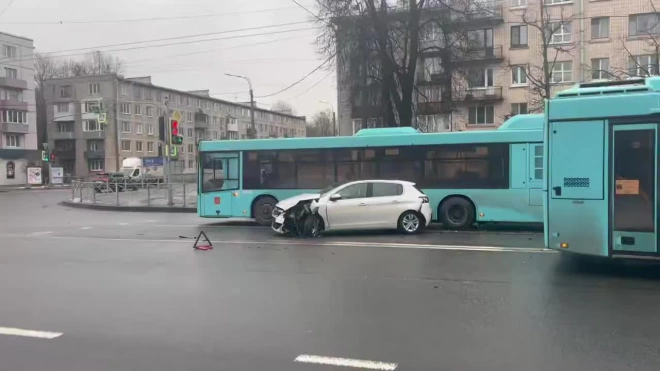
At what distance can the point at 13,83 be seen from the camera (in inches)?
2564

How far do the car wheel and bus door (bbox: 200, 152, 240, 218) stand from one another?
19.9ft

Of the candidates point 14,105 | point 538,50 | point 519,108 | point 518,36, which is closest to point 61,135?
point 14,105

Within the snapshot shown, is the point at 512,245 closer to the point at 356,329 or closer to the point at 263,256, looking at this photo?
the point at 263,256

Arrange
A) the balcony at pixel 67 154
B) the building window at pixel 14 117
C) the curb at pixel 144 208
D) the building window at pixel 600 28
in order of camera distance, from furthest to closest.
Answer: the balcony at pixel 67 154 < the building window at pixel 14 117 < the building window at pixel 600 28 < the curb at pixel 144 208

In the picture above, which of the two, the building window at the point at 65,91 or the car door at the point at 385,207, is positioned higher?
the building window at the point at 65,91

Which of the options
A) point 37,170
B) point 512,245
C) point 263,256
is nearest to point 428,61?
point 512,245

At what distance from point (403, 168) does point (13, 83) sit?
6444 cm

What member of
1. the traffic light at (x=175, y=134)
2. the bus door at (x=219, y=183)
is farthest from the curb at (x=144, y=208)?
the bus door at (x=219, y=183)

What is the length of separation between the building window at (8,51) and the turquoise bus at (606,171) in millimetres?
71491

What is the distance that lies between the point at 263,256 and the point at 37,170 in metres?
57.3

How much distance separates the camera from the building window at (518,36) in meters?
44.4

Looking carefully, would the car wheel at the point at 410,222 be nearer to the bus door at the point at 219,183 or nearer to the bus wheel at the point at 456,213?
the bus wheel at the point at 456,213

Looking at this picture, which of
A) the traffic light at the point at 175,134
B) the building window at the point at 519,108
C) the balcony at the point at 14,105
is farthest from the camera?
the balcony at the point at 14,105

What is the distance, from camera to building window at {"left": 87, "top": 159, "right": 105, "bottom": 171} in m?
75.5
